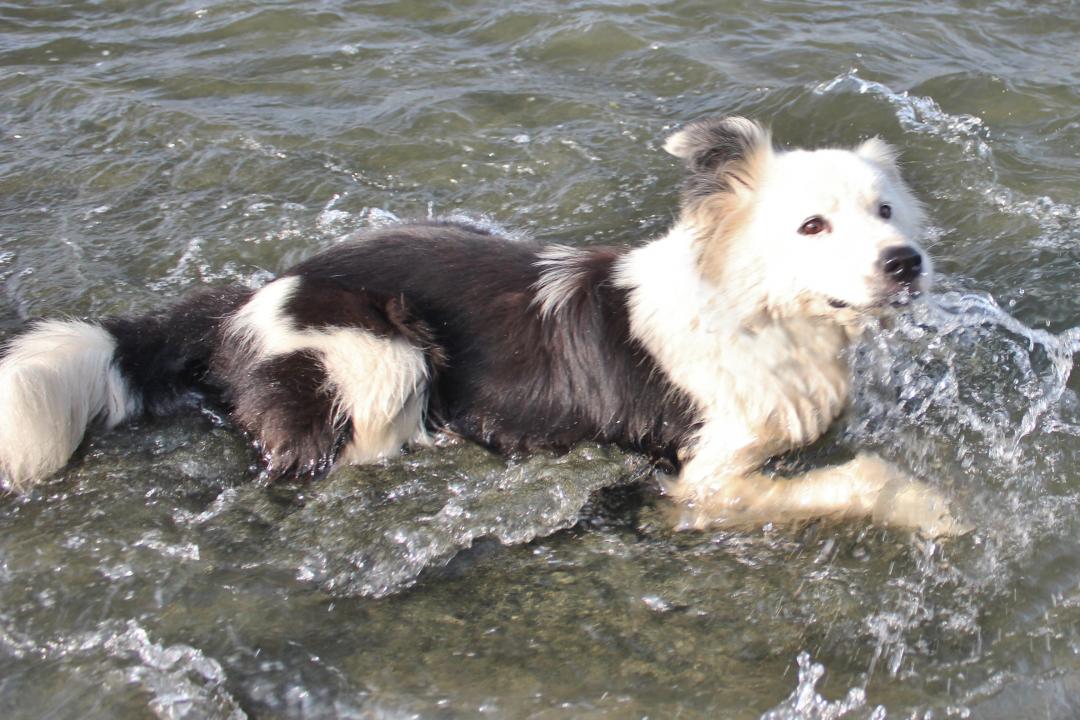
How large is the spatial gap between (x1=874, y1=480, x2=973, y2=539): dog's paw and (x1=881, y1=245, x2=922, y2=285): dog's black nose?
2.77 ft

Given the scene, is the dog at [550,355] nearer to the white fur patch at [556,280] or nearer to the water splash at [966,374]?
the white fur patch at [556,280]

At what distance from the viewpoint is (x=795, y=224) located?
3484 millimetres

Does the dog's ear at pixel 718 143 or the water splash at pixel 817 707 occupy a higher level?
the dog's ear at pixel 718 143

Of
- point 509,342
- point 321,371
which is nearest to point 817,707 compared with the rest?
point 509,342

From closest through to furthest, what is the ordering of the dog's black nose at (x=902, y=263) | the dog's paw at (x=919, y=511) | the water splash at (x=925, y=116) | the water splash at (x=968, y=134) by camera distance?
1. the dog's black nose at (x=902, y=263)
2. the dog's paw at (x=919, y=511)
3. the water splash at (x=968, y=134)
4. the water splash at (x=925, y=116)

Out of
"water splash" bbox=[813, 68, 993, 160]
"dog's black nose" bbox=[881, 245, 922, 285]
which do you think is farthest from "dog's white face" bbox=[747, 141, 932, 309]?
"water splash" bbox=[813, 68, 993, 160]

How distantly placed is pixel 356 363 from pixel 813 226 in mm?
1734

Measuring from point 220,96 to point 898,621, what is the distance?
5892 mm

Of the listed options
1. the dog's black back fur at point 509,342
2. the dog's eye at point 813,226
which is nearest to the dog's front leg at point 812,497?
the dog's black back fur at point 509,342

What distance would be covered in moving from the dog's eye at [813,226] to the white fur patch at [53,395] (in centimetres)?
260

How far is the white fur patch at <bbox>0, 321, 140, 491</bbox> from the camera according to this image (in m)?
3.68

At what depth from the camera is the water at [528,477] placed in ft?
10.1

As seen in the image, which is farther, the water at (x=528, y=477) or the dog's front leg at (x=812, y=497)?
the dog's front leg at (x=812, y=497)

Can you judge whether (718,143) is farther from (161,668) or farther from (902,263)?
(161,668)
